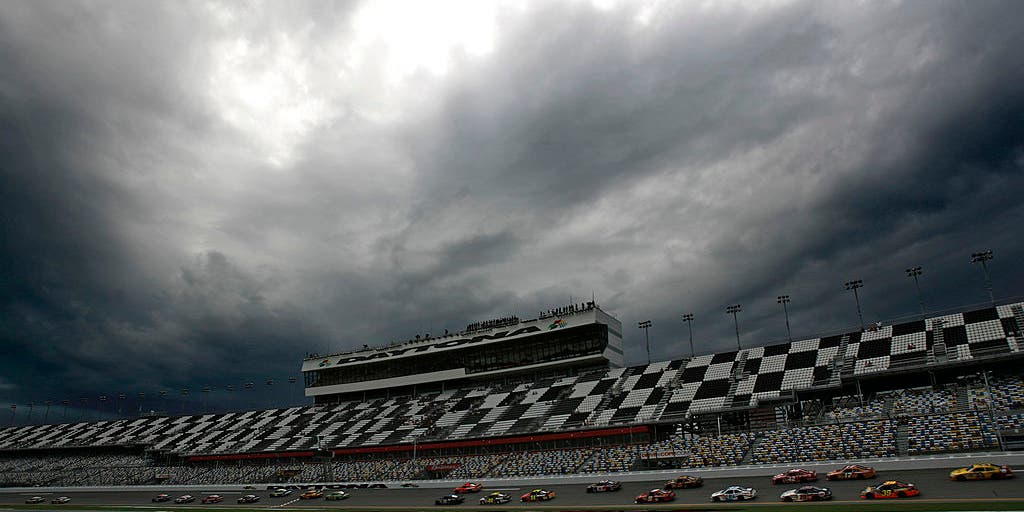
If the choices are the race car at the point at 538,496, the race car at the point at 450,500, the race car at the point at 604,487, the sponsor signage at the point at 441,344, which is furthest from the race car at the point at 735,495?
the sponsor signage at the point at 441,344

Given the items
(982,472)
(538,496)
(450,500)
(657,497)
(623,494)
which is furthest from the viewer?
(450,500)

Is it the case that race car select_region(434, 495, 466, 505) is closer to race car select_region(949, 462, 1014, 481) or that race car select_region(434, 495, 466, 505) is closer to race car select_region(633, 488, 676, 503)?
race car select_region(633, 488, 676, 503)

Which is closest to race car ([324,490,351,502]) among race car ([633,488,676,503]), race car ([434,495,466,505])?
race car ([434,495,466,505])

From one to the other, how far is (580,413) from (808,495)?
138 ft

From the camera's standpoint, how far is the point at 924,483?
148 ft

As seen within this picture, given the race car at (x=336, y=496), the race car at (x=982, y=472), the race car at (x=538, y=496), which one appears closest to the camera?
the race car at (x=982, y=472)

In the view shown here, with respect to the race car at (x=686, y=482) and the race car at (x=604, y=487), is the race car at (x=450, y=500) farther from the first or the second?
the race car at (x=686, y=482)

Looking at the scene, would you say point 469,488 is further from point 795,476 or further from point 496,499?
point 795,476

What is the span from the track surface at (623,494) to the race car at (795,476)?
2.08 ft

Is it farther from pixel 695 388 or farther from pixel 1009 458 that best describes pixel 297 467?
pixel 1009 458

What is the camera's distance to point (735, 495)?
48125mm

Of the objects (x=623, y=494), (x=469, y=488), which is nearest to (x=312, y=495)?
(x=469, y=488)

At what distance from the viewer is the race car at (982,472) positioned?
4316 centimetres

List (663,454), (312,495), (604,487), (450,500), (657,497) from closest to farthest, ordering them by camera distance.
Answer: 1. (657,497)
2. (604,487)
3. (450,500)
4. (663,454)
5. (312,495)
